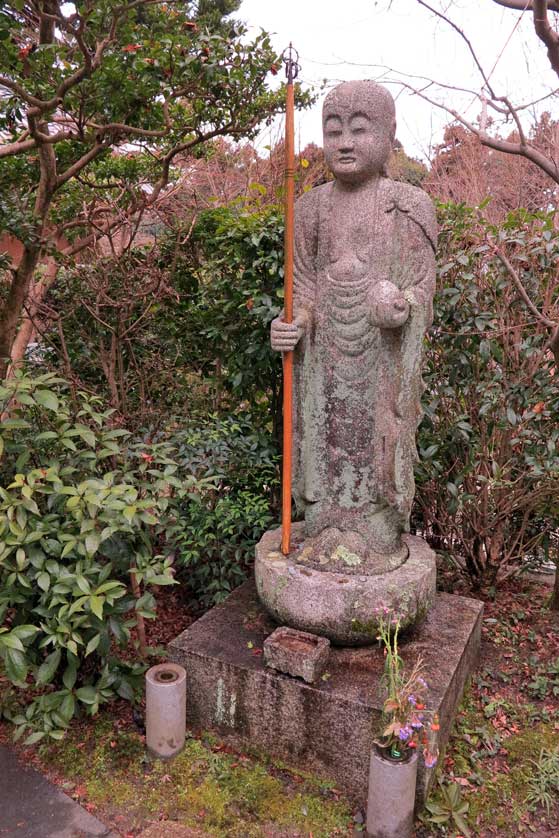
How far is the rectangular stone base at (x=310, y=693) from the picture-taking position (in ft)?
8.78

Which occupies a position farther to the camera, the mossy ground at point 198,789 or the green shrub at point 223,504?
the green shrub at point 223,504

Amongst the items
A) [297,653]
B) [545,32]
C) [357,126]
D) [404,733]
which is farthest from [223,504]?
[545,32]

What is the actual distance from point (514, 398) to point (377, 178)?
1876 millimetres

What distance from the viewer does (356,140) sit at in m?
2.84

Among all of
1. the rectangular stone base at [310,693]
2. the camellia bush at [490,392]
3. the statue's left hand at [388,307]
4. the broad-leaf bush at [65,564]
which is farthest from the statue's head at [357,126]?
the rectangular stone base at [310,693]

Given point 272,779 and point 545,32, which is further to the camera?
point 545,32

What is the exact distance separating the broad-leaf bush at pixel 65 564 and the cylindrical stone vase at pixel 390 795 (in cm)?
121

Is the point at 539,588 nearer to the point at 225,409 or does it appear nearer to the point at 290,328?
the point at 225,409

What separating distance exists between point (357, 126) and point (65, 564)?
2510 mm

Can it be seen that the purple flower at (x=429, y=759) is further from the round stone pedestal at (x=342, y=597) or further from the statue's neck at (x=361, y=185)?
the statue's neck at (x=361, y=185)

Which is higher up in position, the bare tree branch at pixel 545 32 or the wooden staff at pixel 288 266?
the bare tree branch at pixel 545 32

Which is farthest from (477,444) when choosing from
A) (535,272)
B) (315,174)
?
(315,174)

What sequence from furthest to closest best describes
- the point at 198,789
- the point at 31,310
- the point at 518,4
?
1. the point at 31,310
2. the point at 518,4
3. the point at 198,789

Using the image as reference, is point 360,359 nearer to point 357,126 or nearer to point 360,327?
point 360,327
